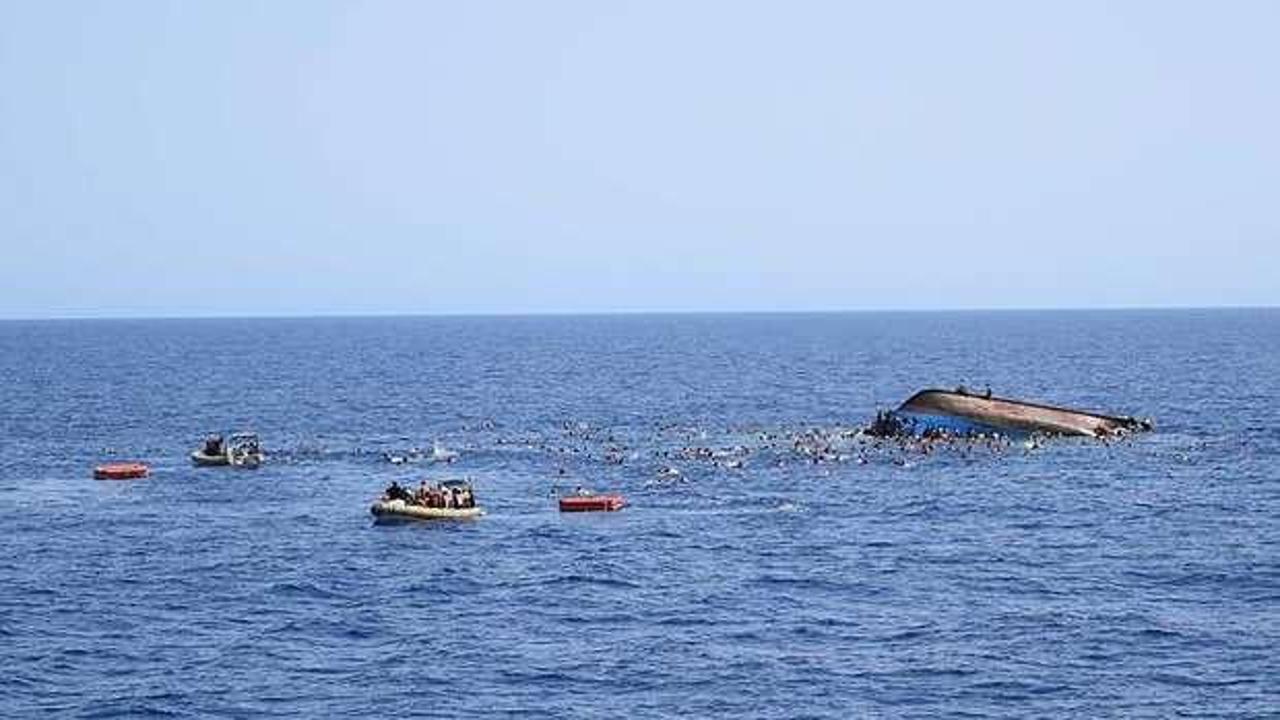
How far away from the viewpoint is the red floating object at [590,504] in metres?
90.6

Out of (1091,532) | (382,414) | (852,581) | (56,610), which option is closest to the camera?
(56,610)

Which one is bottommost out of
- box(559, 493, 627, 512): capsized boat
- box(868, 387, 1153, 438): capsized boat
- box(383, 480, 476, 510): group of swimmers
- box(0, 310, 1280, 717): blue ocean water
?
box(0, 310, 1280, 717): blue ocean water

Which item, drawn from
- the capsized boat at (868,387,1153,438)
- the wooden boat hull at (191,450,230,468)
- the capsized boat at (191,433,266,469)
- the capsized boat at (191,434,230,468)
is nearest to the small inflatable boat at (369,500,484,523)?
the capsized boat at (191,433,266,469)

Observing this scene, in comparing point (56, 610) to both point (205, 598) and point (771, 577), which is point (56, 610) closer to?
point (205, 598)

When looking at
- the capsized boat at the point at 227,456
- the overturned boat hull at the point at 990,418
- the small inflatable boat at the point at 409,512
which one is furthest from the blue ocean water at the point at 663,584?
the overturned boat hull at the point at 990,418

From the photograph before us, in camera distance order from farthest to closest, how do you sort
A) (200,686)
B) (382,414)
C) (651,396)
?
(651,396)
(382,414)
(200,686)

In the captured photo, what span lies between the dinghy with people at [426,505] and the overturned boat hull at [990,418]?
46.3m

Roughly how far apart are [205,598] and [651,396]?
11997 cm

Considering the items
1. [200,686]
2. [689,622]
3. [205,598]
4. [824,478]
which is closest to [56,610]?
[205,598]

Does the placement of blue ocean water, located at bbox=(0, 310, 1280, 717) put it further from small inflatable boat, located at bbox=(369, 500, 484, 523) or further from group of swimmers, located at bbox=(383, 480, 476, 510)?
group of swimmers, located at bbox=(383, 480, 476, 510)

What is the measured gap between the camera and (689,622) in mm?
64125

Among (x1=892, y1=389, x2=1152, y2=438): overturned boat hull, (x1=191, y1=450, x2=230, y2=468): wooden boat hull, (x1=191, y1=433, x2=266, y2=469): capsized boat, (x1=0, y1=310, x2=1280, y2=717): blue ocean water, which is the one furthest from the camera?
(x1=892, y1=389, x2=1152, y2=438): overturned boat hull

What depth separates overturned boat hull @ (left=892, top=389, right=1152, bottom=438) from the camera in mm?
125088

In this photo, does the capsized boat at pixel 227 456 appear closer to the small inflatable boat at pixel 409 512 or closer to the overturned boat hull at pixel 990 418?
the small inflatable boat at pixel 409 512
